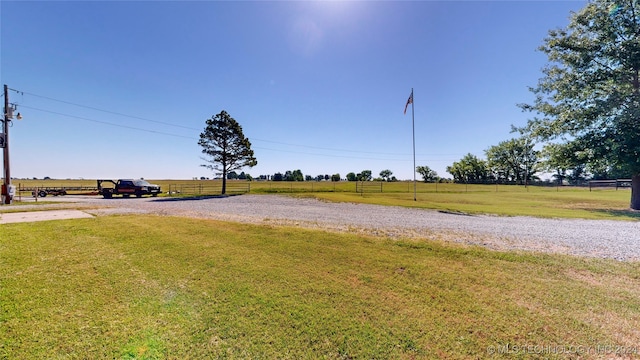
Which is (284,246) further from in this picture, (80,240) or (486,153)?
(486,153)

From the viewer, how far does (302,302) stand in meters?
2.97

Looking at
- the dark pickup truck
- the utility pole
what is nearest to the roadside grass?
the dark pickup truck

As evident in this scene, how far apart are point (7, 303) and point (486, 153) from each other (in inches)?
3718

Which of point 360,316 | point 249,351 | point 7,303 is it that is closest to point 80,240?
point 7,303

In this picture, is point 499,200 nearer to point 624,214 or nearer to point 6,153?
point 624,214

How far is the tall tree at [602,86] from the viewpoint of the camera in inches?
497

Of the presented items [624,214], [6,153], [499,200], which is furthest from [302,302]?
[499,200]

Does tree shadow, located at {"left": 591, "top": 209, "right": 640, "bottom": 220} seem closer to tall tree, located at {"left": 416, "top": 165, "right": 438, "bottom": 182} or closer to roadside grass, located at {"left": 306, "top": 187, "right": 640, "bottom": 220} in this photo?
roadside grass, located at {"left": 306, "top": 187, "right": 640, "bottom": 220}

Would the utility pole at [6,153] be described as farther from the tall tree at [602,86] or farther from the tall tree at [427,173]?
the tall tree at [427,173]

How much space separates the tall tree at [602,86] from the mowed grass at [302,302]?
13734mm

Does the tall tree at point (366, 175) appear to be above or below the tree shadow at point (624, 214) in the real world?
above

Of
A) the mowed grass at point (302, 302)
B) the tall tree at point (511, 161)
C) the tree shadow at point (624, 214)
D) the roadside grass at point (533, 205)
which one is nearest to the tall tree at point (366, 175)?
the tall tree at point (511, 161)

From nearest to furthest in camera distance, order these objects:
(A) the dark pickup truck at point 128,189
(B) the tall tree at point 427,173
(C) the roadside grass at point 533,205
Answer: (C) the roadside grass at point 533,205
(A) the dark pickup truck at point 128,189
(B) the tall tree at point 427,173

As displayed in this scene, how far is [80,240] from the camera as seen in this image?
5398mm
